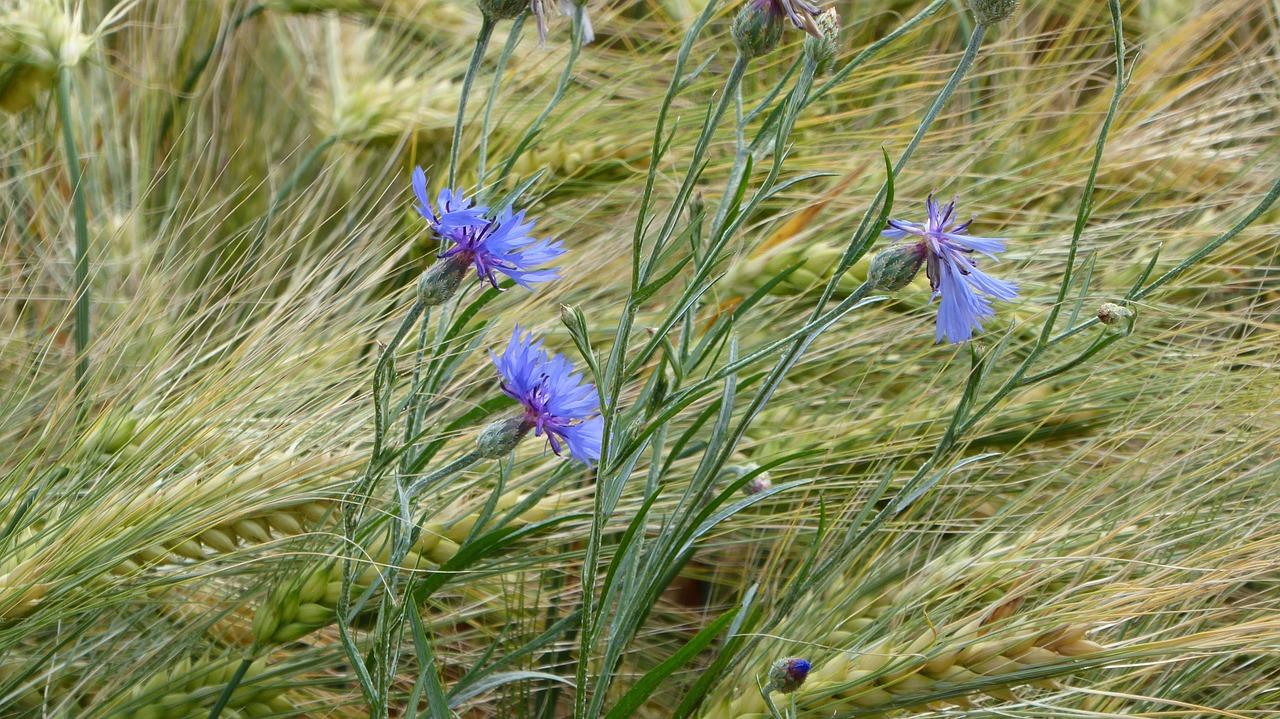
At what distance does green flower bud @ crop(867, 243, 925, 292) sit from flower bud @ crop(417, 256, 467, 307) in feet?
0.60

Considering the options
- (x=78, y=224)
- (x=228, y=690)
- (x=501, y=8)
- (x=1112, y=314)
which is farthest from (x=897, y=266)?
(x=78, y=224)

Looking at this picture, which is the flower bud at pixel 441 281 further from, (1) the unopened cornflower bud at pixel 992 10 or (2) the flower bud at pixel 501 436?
(1) the unopened cornflower bud at pixel 992 10

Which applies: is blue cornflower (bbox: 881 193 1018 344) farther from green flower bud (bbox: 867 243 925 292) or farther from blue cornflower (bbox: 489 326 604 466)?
blue cornflower (bbox: 489 326 604 466)

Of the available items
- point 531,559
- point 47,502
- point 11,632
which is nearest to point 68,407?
point 47,502

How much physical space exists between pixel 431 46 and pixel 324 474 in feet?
2.56

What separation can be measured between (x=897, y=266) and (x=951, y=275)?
0.03 meters

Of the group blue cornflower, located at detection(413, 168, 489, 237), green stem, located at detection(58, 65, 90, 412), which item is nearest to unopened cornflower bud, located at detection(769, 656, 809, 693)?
blue cornflower, located at detection(413, 168, 489, 237)

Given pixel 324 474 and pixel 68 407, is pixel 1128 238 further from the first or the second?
pixel 68 407

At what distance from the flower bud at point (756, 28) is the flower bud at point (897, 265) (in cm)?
10

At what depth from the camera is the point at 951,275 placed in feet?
1.61

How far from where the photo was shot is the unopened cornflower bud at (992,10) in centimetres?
47

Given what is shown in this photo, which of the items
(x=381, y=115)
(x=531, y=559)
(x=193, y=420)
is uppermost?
(x=381, y=115)

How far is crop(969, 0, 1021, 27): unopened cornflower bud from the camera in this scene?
1.53 ft

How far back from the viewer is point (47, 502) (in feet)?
2.19
